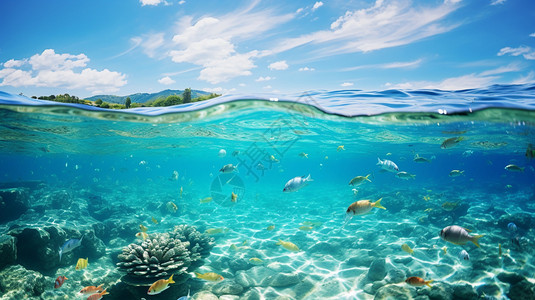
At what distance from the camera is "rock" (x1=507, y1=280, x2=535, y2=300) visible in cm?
718

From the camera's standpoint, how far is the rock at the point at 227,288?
8094 millimetres

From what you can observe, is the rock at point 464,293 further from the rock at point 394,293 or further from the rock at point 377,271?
A: the rock at point 377,271

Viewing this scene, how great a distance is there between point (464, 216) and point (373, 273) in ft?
39.7

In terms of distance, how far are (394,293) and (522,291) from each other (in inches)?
152

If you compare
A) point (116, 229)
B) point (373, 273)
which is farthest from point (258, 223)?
point (373, 273)

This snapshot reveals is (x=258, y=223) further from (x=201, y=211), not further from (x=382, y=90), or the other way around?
(x=382, y=90)

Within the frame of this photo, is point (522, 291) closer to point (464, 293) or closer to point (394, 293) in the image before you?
point (464, 293)

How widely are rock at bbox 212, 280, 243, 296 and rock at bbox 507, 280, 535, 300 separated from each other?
846 cm

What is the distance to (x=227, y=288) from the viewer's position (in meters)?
8.22

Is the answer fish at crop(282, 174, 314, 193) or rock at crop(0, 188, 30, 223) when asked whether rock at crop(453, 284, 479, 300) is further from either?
rock at crop(0, 188, 30, 223)

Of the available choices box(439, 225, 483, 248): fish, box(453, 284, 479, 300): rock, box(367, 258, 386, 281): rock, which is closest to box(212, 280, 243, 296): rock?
box(367, 258, 386, 281): rock

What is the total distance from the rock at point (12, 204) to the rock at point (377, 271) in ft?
67.5

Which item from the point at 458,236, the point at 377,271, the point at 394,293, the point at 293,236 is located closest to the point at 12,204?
the point at 293,236

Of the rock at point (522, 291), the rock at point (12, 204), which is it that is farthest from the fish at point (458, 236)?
the rock at point (12, 204)
